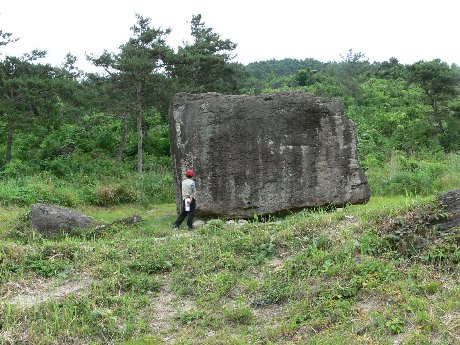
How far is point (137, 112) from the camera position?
79.2 ft

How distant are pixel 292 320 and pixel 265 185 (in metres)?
7.27

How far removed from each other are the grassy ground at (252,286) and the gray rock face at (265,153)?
166 inches

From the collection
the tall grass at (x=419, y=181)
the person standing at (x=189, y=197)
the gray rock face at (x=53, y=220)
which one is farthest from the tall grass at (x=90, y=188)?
the tall grass at (x=419, y=181)

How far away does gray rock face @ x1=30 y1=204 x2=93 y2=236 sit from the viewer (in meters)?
12.2

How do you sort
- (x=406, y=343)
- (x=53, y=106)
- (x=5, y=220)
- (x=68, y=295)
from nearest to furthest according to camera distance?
(x=406, y=343)
(x=68, y=295)
(x=5, y=220)
(x=53, y=106)

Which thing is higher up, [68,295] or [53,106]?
[53,106]

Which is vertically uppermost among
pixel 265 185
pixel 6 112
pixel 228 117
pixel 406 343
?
pixel 6 112

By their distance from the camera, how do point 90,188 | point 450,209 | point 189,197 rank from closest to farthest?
point 450,209 → point 189,197 → point 90,188

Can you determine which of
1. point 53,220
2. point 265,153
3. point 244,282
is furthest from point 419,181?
point 244,282

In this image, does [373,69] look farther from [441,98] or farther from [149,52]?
[149,52]

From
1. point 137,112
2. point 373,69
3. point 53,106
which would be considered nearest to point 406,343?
point 137,112

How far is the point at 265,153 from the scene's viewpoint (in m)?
12.9

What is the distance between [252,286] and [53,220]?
286 inches

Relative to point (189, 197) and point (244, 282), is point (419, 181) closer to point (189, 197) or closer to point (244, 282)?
point (189, 197)
